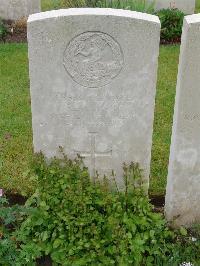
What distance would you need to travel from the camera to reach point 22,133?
19.2 feet

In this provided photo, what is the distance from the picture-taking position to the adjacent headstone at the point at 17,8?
906 cm

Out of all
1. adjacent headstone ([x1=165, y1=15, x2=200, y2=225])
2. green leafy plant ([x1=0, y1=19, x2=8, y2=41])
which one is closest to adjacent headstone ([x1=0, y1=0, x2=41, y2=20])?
green leafy plant ([x1=0, y1=19, x2=8, y2=41])

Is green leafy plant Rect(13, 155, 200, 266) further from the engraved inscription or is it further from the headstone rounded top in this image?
the headstone rounded top

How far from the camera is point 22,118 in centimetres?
618

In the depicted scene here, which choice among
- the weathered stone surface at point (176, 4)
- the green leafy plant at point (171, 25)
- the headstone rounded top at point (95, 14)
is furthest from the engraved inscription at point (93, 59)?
the weathered stone surface at point (176, 4)

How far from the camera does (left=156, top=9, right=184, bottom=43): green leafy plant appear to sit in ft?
28.0

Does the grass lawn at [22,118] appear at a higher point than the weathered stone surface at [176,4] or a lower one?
lower

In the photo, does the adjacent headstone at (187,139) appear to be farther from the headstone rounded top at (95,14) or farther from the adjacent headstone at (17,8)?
the adjacent headstone at (17,8)

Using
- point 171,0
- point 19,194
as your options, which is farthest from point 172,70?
point 19,194

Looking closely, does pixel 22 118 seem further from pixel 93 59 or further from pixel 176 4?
pixel 176 4

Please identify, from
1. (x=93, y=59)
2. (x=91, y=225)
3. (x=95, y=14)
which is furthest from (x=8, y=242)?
(x=95, y=14)

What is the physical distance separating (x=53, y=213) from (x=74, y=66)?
1.16 metres

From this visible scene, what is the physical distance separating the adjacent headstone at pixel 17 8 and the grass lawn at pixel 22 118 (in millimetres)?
1091

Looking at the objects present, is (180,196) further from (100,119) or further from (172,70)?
(172,70)
